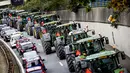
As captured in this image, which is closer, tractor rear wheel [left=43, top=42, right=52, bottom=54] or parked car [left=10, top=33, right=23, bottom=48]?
tractor rear wheel [left=43, top=42, right=52, bottom=54]

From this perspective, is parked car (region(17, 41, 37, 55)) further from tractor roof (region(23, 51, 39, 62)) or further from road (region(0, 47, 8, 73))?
tractor roof (region(23, 51, 39, 62))

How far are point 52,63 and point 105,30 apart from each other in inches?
219

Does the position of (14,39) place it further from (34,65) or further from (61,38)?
(34,65)

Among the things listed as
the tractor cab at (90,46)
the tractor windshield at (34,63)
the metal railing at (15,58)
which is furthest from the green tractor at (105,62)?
the metal railing at (15,58)

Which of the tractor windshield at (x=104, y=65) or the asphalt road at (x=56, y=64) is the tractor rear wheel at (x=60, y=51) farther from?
the tractor windshield at (x=104, y=65)

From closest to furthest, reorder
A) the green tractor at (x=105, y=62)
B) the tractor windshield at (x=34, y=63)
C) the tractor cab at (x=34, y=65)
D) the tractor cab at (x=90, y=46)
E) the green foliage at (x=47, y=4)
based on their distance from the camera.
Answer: the green tractor at (x=105, y=62)
the tractor cab at (x=90, y=46)
the tractor cab at (x=34, y=65)
the tractor windshield at (x=34, y=63)
the green foliage at (x=47, y=4)

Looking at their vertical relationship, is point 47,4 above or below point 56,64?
above

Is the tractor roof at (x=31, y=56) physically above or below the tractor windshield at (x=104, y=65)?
below

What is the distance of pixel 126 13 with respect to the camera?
23812 millimetres

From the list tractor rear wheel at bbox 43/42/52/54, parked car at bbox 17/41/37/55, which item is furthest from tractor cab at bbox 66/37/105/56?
parked car at bbox 17/41/37/55

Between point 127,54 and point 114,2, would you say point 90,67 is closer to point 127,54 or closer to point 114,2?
point 114,2

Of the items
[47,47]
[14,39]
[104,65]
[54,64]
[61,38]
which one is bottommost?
[14,39]

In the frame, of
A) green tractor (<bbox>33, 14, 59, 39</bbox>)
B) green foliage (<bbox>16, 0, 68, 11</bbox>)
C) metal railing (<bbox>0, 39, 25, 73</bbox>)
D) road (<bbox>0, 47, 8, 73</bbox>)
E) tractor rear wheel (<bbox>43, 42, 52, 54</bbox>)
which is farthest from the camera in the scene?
green foliage (<bbox>16, 0, 68, 11</bbox>)

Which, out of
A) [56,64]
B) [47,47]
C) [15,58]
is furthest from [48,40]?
[15,58]
